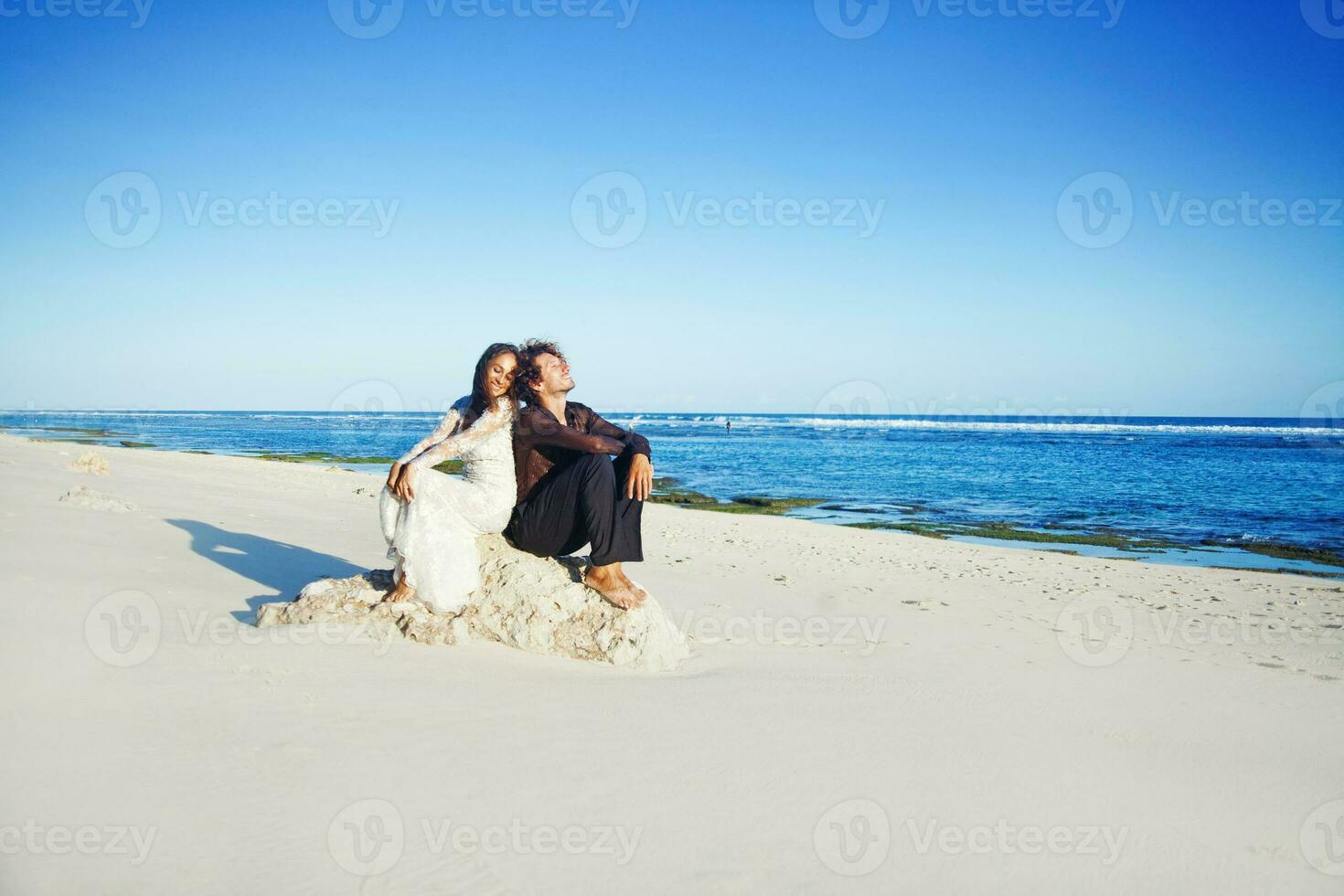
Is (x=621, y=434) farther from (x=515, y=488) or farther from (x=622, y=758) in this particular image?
(x=622, y=758)

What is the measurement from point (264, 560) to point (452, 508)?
3.21 m

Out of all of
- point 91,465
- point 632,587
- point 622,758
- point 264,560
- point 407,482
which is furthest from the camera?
point 91,465

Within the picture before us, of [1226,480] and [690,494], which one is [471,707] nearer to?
[690,494]

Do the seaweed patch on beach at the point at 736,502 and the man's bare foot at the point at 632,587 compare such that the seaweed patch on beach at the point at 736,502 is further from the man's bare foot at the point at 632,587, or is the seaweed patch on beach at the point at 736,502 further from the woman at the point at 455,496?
the woman at the point at 455,496

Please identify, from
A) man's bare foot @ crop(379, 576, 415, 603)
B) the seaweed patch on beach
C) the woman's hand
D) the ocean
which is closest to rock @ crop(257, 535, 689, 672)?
man's bare foot @ crop(379, 576, 415, 603)

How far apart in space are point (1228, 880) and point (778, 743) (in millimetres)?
1822

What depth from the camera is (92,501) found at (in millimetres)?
8484

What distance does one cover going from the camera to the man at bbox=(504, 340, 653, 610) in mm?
4852

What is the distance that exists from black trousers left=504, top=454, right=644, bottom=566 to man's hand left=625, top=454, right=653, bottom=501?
0.18 feet

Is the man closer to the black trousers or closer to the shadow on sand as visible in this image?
the black trousers

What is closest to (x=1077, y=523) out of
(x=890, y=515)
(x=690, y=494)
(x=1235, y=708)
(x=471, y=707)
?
(x=890, y=515)

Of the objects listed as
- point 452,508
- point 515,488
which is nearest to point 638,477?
point 515,488

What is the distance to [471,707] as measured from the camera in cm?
387

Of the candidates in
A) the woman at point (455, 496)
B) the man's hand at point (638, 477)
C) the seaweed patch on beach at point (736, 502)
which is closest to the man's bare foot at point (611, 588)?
the man's hand at point (638, 477)
